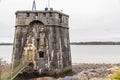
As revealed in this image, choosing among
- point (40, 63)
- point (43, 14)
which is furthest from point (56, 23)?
point (40, 63)

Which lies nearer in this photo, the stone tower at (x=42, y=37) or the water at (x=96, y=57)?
the stone tower at (x=42, y=37)

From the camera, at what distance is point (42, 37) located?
923 inches

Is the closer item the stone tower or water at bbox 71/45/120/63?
the stone tower

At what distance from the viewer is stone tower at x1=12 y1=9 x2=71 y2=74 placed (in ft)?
76.1

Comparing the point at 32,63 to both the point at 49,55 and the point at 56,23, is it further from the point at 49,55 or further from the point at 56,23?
the point at 56,23

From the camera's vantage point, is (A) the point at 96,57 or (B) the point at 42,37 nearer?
(B) the point at 42,37

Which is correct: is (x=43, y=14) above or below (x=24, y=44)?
above

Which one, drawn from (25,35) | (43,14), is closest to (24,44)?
(25,35)

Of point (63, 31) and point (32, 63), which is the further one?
point (63, 31)

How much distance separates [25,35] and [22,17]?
111cm

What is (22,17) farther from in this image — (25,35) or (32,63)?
(32,63)

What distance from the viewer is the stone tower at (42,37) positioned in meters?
23.2

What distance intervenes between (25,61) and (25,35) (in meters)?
1.70

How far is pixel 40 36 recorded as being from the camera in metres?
23.5
